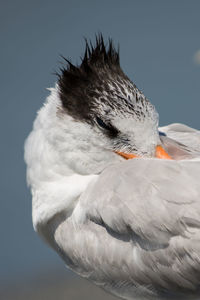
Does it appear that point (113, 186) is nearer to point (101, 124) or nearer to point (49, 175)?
point (101, 124)

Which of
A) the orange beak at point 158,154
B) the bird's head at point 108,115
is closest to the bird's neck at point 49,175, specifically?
the bird's head at point 108,115

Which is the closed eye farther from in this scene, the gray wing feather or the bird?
the gray wing feather

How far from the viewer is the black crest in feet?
8.28

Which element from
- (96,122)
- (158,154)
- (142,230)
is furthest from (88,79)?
(142,230)

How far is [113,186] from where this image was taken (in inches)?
91.9

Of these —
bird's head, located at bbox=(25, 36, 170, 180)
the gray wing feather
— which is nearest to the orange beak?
bird's head, located at bbox=(25, 36, 170, 180)

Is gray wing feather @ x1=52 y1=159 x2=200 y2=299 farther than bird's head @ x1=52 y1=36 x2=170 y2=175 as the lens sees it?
No

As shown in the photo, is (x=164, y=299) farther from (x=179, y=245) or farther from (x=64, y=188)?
(x=64, y=188)

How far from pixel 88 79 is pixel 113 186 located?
26.1 inches

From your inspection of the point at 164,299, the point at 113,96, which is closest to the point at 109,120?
the point at 113,96

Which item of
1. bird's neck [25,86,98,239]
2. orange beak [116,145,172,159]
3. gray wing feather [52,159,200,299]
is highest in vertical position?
bird's neck [25,86,98,239]

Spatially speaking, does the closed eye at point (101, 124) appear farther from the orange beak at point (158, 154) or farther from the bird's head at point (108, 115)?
the orange beak at point (158, 154)

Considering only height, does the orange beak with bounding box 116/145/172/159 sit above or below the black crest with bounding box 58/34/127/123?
below

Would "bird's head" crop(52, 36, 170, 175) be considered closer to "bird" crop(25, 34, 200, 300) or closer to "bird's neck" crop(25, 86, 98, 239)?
"bird" crop(25, 34, 200, 300)
